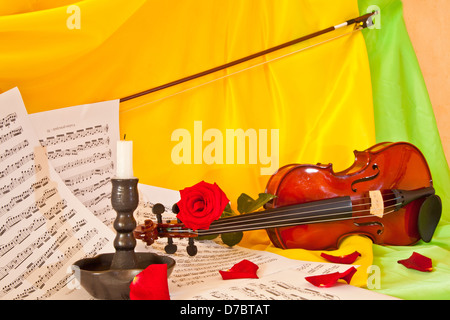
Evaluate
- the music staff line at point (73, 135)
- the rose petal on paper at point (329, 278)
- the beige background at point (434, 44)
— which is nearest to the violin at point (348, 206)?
the rose petal on paper at point (329, 278)

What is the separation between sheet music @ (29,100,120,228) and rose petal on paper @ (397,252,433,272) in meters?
0.79

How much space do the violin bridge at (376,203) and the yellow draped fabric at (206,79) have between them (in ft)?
0.28

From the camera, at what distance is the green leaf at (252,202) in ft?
4.64

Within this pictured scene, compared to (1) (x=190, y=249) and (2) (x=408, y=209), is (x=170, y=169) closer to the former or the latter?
(1) (x=190, y=249)

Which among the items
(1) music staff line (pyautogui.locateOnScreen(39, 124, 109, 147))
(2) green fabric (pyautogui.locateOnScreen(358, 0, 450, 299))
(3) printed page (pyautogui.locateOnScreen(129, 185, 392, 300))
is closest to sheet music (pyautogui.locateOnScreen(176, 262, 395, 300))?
(3) printed page (pyautogui.locateOnScreen(129, 185, 392, 300))

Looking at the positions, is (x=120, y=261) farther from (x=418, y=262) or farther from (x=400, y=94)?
(x=400, y=94)

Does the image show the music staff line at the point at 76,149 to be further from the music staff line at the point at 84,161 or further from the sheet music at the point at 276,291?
the sheet music at the point at 276,291

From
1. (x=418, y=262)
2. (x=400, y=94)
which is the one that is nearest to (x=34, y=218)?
(x=418, y=262)

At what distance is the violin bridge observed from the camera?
1.43 meters

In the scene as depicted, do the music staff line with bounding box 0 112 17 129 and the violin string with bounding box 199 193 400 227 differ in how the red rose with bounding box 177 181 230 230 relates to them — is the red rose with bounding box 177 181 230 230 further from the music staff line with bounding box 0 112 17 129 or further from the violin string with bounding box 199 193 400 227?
the music staff line with bounding box 0 112 17 129

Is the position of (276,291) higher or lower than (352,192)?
lower

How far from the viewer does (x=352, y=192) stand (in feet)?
4.81

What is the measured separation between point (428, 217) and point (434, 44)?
0.80 metres

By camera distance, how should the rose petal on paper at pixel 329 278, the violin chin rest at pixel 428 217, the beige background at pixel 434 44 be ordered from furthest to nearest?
the beige background at pixel 434 44, the violin chin rest at pixel 428 217, the rose petal on paper at pixel 329 278
